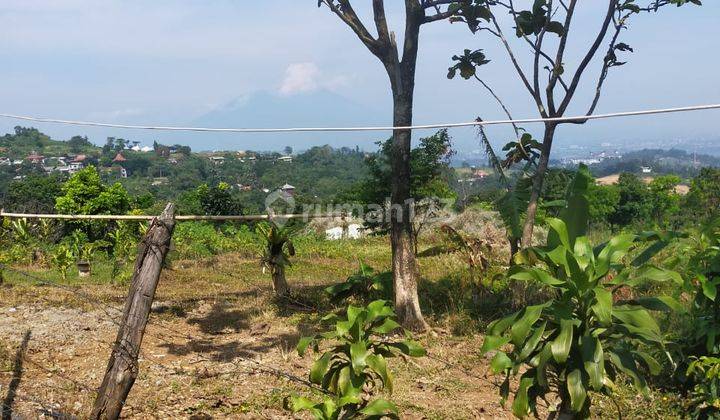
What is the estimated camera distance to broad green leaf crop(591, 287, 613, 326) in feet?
9.16

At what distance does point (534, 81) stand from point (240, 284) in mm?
4358

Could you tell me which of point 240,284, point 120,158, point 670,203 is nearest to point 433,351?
point 240,284

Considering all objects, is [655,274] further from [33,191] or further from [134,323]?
[33,191]

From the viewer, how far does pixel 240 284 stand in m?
8.30

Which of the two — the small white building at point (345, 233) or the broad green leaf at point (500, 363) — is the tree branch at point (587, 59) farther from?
the small white building at point (345, 233)

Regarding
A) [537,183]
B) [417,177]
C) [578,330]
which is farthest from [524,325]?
[417,177]

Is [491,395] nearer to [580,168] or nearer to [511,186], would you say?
[580,168]

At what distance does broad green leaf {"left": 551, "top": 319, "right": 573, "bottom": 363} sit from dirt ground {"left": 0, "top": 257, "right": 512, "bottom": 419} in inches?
33.6

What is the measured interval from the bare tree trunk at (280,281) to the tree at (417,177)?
7.82 ft

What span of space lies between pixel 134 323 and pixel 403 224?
9.03 feet

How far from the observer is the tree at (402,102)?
222 inches

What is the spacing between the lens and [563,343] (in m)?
2.86

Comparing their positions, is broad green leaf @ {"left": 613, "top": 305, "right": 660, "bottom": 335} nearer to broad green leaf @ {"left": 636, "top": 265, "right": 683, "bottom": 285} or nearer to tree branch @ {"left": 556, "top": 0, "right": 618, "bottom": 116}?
broad green leaf @ {"left": 636, "top": 265, "right": 683, "bottom": 285}

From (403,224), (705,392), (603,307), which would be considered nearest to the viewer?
(603,307)
